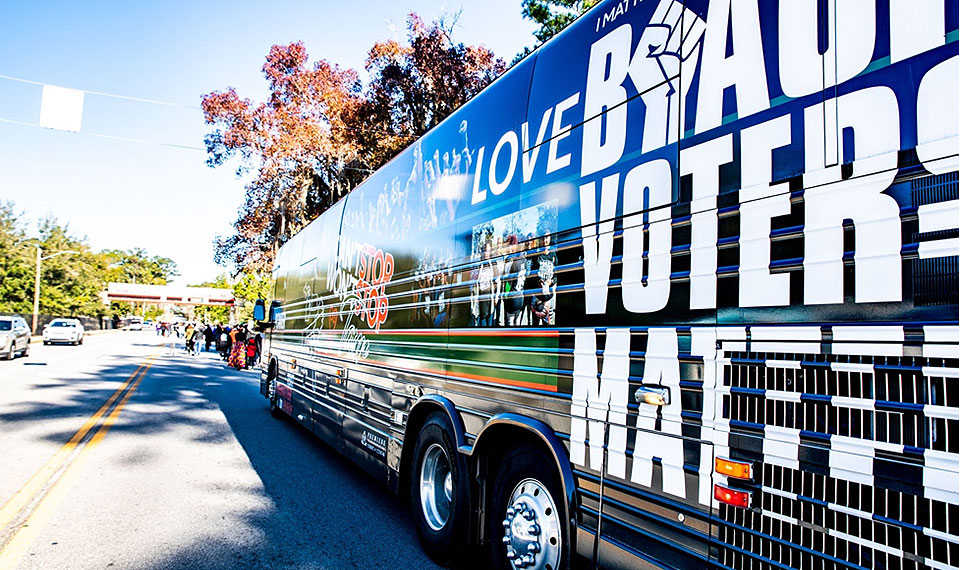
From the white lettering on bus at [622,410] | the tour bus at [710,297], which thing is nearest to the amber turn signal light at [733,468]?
the tour bus at [710,297]

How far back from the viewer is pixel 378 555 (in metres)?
4.72

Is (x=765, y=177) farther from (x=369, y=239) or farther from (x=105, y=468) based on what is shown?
(x=105, y=468)

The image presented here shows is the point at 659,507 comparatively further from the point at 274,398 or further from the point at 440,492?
the point at 274,398

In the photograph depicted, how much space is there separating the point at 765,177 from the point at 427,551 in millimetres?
3720

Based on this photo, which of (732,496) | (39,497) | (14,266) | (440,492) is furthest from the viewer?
(14,266)

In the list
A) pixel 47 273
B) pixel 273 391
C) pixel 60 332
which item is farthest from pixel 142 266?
pixel 273 391

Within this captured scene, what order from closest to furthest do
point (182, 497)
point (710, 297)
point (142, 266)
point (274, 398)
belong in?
point (710, 297) < point (182, 497) < point (274, 398) < point (142, 266)

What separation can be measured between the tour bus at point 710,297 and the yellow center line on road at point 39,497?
300 centimetres

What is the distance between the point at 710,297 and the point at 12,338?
1125 inches

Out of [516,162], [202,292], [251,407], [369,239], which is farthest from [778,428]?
[202,292]

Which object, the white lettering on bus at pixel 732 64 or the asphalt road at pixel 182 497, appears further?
the asphalt road at pixel 182 497

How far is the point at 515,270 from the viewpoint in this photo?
12.8 feet

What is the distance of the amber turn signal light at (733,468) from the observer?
228 centimetres

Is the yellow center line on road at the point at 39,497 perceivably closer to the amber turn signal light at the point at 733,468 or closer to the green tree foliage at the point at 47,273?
the amber turn signal light at the point at 733,468
